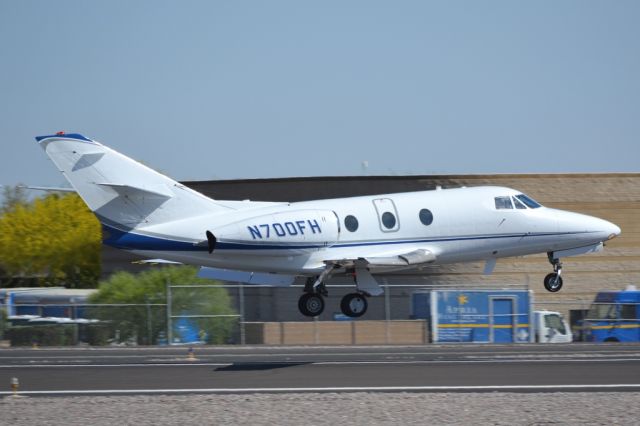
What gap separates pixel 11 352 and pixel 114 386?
38.5 feet

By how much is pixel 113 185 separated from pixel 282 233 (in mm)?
4841

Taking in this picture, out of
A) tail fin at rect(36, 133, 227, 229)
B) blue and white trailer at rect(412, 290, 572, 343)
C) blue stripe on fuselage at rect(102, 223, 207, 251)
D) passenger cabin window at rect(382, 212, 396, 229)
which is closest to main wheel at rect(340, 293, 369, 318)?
passenger cabin window at rect(382, 212, 396, 229)

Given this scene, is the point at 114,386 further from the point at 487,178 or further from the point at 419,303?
the point at 487,178

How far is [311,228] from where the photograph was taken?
30297mm

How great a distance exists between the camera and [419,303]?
1550 inches

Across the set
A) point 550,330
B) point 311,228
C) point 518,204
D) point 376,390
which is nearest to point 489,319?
point 550,330

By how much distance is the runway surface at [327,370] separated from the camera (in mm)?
22250

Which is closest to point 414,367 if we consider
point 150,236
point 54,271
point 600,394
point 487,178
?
point 600,394

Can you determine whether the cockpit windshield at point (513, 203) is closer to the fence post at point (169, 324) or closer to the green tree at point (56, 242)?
the fence post at point (169, 324)

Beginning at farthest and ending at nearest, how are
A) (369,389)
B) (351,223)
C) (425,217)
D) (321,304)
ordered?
(321,304) < (425,217) < (351,223) < (369,389)

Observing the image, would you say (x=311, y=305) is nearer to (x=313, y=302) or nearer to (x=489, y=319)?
(x=313, y=302)

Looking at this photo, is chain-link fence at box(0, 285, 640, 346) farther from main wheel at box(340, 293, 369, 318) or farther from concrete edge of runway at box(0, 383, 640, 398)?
concrete edge of runway at box(0, 383, 640, 398)

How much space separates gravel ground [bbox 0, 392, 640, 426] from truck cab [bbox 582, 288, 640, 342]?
16.7 m

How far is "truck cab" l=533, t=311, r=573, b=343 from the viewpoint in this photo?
37438 millimetres
